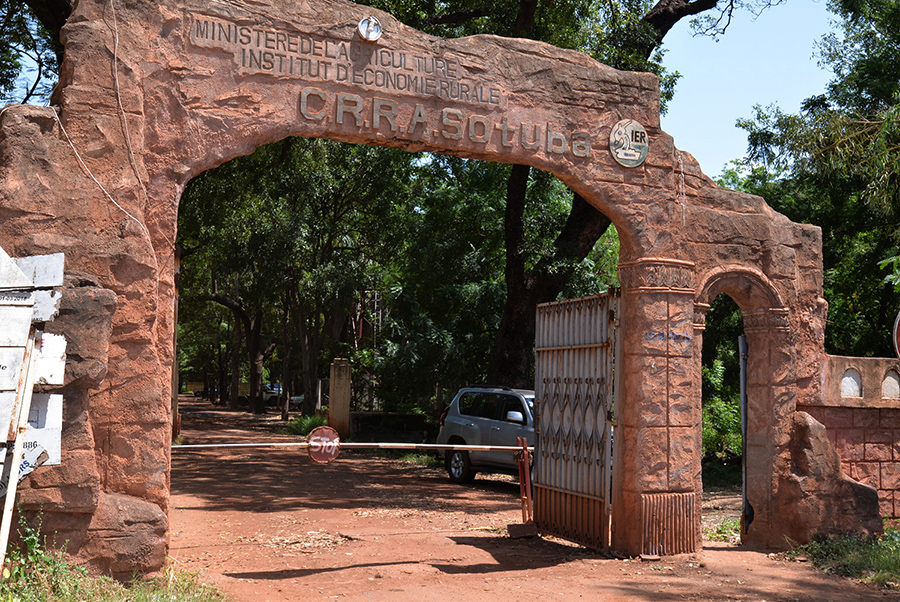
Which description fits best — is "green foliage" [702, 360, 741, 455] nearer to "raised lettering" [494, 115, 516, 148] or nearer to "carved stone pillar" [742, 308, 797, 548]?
→ "carved stone pillar" [742, 308, 797, 548]

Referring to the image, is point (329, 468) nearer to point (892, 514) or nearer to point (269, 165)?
point (269, 165)

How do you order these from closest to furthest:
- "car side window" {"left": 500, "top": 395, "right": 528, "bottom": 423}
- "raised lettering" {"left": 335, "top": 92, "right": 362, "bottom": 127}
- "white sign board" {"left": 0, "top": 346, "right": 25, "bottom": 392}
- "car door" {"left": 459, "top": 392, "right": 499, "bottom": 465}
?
"white sign board" {"left": 0, "top": 346, "right": 25, "bottom": 392}
"raised lettering" {"left": 335, "top": 92, "right": 362, "bottom": 127}
"car side window" {"left": 500, "top": 395, "right": 528, "bottom": 423}
"car door" {"left": 459, "top": 392, "right": 499, "bottom": 465}

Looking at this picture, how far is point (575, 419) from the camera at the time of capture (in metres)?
8.82

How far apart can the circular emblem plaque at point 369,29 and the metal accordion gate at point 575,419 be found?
3.39 m

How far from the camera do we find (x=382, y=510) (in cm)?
1177

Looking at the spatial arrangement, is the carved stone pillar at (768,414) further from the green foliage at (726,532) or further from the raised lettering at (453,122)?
the raised lettering at (453,122)

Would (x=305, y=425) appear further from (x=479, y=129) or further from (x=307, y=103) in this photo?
(x=307, y=103)

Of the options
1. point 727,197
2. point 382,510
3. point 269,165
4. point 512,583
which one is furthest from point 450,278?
point 512,583

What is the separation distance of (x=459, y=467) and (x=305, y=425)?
10.3m

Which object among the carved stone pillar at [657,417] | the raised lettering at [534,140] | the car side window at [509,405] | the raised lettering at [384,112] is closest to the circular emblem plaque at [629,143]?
the raised lettering at [534,140]

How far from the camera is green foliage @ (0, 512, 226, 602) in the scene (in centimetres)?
515

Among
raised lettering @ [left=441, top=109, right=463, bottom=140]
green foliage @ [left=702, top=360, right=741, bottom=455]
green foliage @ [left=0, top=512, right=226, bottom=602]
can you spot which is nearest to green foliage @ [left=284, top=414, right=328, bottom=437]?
green foliage @ [left=702, top=360, right=741, bottom=455]

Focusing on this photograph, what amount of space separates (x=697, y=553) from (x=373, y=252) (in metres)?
20.0

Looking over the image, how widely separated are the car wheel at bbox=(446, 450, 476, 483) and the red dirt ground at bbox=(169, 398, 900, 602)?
0.84 meters
